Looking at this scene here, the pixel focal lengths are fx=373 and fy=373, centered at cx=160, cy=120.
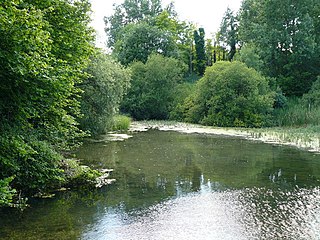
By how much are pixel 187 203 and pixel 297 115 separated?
21.9m

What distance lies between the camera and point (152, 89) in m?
37.8

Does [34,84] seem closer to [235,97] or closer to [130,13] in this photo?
[235,97]

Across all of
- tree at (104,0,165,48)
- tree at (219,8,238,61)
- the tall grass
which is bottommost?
the tall grass

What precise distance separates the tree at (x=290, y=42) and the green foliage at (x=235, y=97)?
6258 millimetres

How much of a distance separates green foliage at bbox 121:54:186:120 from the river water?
2147 cm

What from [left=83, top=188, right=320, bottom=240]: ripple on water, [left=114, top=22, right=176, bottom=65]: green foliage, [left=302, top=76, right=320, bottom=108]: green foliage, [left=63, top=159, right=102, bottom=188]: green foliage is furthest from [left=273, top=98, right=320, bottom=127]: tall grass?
[left=63, top=159, right=102, bottom=188]: green foliage

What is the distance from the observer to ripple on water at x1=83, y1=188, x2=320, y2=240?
7.28 m

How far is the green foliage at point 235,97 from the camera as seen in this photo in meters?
30.1

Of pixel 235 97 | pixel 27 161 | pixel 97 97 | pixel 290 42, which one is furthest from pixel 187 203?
pixel 290 42

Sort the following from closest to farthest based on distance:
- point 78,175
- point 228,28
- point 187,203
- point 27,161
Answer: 1. point 27,161
2. point 187,203
3. point 78,175
4. point 228,28

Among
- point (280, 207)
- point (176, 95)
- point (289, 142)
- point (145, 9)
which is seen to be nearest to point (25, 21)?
point (280, 207)

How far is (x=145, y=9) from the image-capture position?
61.9 meters

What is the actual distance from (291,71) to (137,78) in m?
15.6

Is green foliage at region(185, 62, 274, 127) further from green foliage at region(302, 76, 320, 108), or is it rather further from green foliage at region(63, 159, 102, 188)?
Answer: green foliage at region(63, 159, 102, 188)
